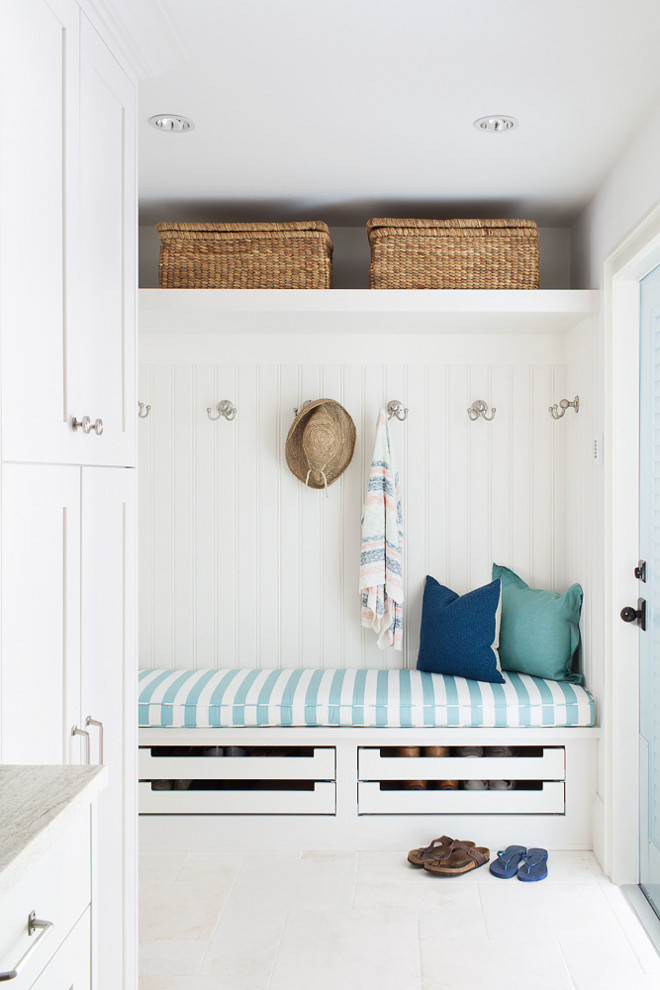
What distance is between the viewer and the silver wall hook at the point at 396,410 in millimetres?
3553

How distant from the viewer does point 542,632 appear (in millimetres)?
3303

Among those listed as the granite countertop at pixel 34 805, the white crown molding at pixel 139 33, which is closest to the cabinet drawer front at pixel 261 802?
the granite countertop at pixel 34 805

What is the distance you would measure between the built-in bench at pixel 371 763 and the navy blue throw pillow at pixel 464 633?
0.17 m

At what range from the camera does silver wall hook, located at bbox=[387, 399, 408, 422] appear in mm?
3553

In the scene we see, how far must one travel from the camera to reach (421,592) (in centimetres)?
361

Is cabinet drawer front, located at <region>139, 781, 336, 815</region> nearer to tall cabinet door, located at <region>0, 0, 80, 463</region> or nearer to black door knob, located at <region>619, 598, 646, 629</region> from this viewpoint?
black door knob, located at <region>619, 598, 646, 629</region>

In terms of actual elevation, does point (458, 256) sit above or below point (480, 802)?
above

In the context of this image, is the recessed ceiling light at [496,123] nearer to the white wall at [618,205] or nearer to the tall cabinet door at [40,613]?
the white wall at [618,205]

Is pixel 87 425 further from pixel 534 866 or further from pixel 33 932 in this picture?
pixel 534 866

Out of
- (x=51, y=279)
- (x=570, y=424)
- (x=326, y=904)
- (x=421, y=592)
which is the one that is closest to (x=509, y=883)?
(x=326, y=904)

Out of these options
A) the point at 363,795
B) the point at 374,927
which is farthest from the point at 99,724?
the point at 363,795

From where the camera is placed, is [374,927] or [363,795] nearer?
[374,927]

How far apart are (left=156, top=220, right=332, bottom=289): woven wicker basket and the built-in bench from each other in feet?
5.26

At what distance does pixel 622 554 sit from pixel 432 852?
1274mm
